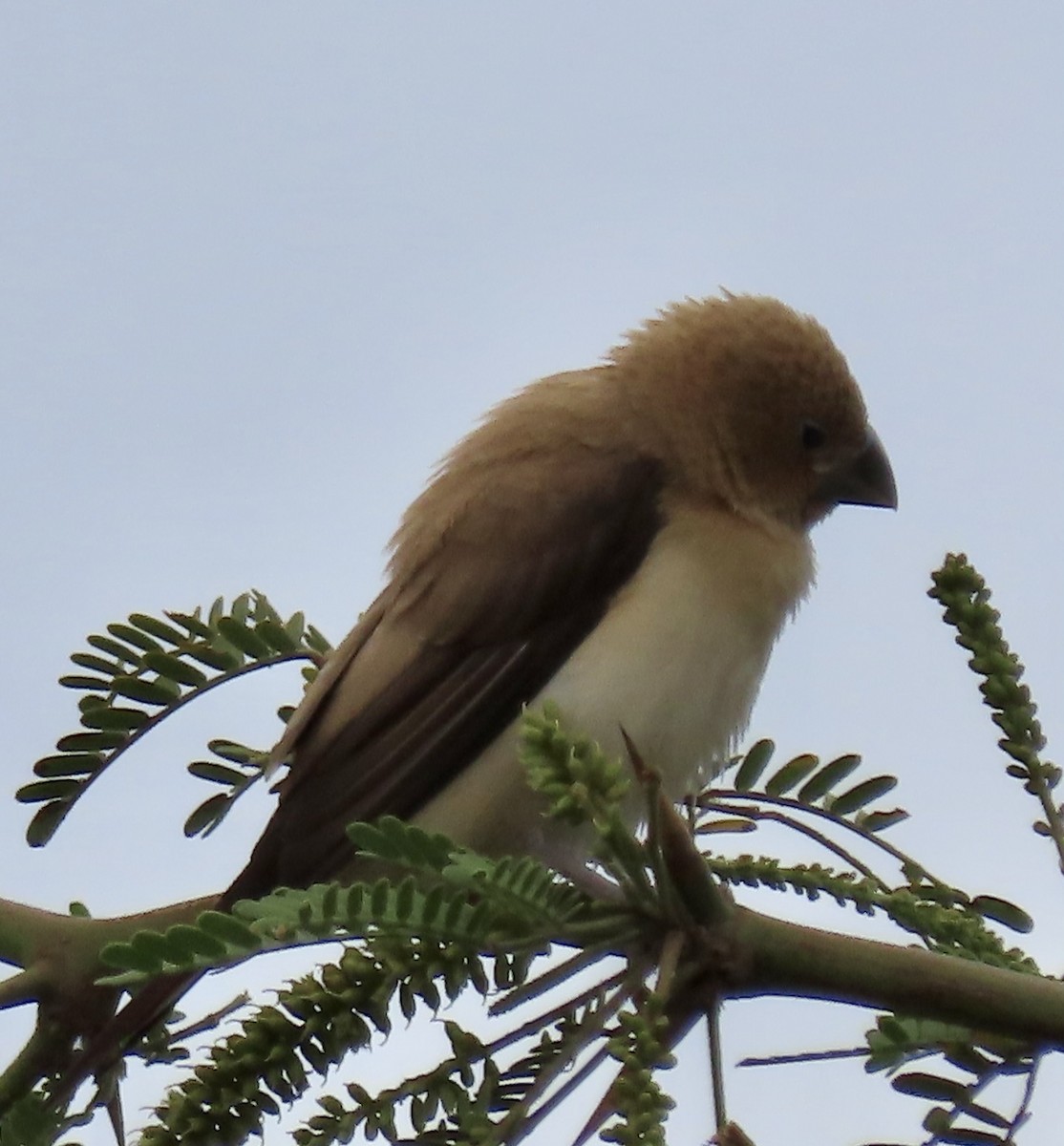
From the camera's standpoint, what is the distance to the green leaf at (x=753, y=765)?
384 centimetres

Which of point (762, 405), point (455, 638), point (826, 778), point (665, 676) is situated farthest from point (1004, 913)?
point (762, 405)

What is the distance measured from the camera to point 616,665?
13.3 feet

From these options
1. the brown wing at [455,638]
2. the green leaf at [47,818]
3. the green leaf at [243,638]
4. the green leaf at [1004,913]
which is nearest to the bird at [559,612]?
the brown wing at [455,638]

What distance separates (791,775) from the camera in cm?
372

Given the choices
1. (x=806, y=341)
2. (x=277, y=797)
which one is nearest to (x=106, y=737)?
(x=277, y=797)

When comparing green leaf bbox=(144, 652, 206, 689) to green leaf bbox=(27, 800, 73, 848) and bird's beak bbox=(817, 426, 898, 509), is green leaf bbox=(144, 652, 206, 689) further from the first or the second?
bird's beak bbox=(817, 426, 898, 509)

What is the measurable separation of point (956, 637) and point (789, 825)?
3.78ft

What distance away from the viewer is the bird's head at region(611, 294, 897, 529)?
480 cm

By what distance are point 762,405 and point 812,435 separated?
19 centimetres

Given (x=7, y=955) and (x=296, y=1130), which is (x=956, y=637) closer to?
(x=296, y=1130)

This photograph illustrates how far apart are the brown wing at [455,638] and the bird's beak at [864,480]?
85 cm

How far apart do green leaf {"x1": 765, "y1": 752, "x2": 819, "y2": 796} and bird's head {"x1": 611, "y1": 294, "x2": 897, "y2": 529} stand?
1.12 meters

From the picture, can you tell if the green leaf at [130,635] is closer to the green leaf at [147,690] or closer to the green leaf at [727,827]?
the green leaf at [147,690]

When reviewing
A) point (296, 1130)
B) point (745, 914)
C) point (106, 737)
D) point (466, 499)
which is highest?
point (466, 499)
